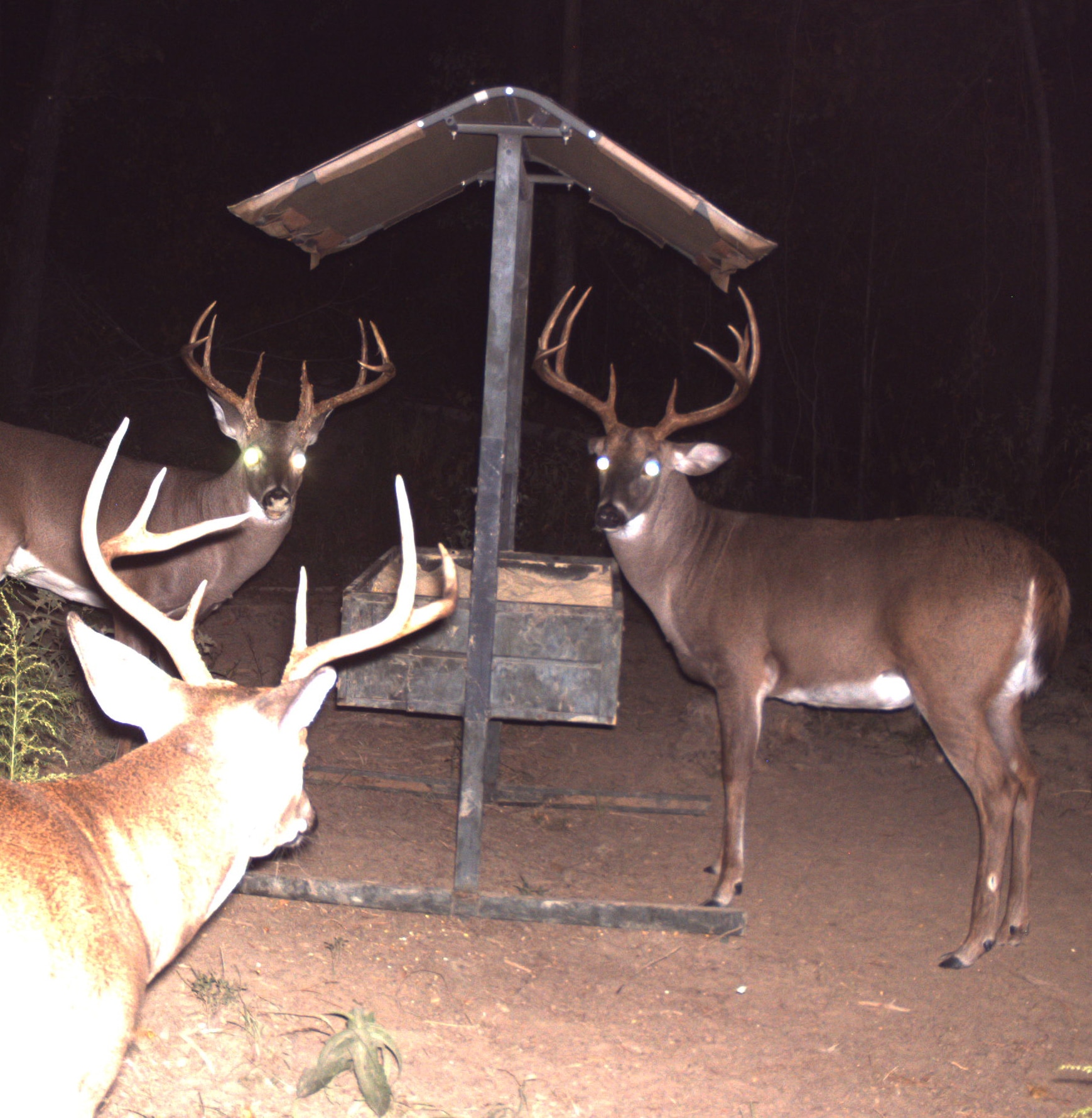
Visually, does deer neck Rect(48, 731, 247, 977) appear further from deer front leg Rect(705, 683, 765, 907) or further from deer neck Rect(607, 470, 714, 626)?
deer neck Rect(607, 470, 714, 626)

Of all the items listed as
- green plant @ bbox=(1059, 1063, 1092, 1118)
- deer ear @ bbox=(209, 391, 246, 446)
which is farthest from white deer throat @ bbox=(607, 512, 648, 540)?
green plant @ bbox=(1059, 1063, 1092, 1118)

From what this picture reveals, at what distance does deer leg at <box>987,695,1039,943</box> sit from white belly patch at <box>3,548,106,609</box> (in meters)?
4.56

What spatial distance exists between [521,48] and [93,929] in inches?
514

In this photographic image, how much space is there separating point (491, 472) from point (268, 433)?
246cm

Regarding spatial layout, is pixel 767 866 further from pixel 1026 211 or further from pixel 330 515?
pixel 1026 211

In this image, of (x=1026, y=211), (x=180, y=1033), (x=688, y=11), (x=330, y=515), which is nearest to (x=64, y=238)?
(x=330, y=515)

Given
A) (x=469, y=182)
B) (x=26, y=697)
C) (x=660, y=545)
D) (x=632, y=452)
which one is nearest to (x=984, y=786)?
(x=660, y=545)

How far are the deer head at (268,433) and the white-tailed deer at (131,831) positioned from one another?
10.1ft

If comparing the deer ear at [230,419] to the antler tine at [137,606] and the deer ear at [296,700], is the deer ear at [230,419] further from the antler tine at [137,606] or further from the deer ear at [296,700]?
the deer ear at [296,700]

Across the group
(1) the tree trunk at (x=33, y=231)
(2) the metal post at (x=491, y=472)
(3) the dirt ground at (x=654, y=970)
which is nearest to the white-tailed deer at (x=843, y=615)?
(3) the dirt ground at (x=654, y=970)

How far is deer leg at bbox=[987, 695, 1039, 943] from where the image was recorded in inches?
184

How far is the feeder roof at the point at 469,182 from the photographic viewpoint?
4184 millimetres

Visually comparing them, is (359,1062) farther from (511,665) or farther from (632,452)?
(632,452)

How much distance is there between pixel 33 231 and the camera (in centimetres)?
972
